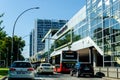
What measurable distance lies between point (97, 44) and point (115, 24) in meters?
9.15

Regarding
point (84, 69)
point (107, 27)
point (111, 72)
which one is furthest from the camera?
point (107, 27)

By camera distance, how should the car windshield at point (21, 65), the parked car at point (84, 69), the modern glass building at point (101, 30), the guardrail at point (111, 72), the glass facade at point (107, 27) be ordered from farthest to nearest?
the modern glass building at point (101, 30) → the glass facade at point (107, 27) → the parked car at point (84, 69) → the guardrail at point (111, 72) → the car windshield at point (21, 65)

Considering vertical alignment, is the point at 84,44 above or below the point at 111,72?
above

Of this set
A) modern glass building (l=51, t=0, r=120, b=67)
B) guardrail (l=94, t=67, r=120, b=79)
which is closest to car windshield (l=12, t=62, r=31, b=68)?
guardrail (l=94, t=67, r=120, b=79)

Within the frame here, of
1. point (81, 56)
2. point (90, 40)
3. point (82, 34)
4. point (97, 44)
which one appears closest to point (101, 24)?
point (97, 44)

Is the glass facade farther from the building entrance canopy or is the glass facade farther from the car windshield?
the car windshield

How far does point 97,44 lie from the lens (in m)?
51.7

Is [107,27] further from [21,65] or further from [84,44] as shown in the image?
[21,65]

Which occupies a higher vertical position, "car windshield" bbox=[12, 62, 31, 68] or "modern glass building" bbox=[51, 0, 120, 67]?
"modern glass building" bbox=[51, 0, 120, 67]

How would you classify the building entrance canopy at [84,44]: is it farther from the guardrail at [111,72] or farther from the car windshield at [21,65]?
the car windshield at [21,65]

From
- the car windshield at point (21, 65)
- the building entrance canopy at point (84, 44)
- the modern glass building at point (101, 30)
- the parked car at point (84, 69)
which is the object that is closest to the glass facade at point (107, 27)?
the modern glass building at point (101, 30)

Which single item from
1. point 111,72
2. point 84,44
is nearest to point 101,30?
point 84,44

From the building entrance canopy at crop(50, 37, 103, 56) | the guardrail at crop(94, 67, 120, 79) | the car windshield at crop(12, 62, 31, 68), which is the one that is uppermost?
the building entrance canopy at crop(50, 37, 103, 56)

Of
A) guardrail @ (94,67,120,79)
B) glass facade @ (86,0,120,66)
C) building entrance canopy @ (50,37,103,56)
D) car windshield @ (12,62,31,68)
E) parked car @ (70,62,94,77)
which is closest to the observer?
car windshield @ (12,62,31,68)
